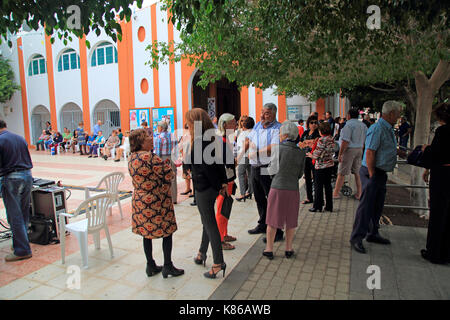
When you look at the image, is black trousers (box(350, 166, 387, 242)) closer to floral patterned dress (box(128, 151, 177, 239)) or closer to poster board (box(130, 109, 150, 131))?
floral patterned dress (box(128, 151, 177, 239))

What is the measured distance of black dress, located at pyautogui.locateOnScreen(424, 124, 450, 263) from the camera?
3727mm

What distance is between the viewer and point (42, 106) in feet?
77.9

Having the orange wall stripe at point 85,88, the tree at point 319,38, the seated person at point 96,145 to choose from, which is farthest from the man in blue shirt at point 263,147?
the orange wall stripe at point 85,88

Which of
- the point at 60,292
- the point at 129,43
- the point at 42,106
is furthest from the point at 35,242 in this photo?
the point at 42,106

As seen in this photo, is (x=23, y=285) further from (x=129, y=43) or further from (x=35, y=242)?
(x=129, y=43)

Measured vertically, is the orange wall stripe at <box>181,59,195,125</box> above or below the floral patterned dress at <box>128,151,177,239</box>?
above

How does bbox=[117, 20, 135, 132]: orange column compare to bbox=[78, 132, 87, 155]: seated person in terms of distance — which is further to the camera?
bbox=[117, 20, 135, 132]: orange column

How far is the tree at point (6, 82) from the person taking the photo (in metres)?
22.2

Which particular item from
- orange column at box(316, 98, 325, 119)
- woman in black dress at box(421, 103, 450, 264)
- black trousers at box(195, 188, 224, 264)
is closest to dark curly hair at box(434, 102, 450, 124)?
woman in black dress at box(421, 103, 450, 264)

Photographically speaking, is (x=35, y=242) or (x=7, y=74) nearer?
(x=35, y=242)

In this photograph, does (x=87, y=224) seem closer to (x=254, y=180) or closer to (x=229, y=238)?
(x=229, y=238)

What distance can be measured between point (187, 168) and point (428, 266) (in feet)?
10.0

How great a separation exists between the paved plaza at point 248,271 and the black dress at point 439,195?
0.23 meters
